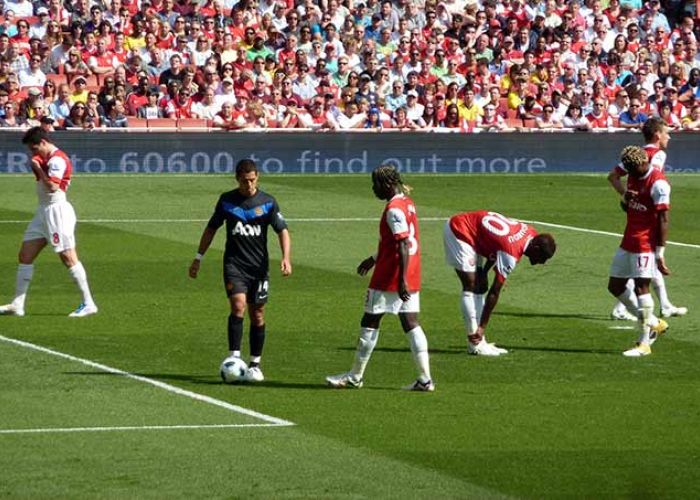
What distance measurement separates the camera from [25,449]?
10.9m

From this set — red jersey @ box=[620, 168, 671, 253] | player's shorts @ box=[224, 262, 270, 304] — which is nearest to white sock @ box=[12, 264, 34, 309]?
player's shorts @ box=[224, 262, 270, 304]

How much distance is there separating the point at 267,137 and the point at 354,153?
1.96m

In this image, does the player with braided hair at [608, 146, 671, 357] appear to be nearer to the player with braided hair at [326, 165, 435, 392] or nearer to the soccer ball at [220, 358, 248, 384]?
the player with braided hair at [326, 165, 435, 392]

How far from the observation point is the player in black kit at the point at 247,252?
524 inches

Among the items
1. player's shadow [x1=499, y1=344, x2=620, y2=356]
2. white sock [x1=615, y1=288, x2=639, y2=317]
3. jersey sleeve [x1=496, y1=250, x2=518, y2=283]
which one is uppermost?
jersey sleeve [x1=496, y1=250, x2=518, y2=283]

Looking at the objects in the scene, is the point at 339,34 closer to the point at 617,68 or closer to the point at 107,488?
A: the point at 617,68

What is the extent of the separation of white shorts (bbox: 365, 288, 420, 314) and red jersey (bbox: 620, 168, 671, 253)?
329cm

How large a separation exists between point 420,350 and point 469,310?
7.05 feet

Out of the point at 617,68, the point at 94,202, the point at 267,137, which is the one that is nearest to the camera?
the point at 94,202

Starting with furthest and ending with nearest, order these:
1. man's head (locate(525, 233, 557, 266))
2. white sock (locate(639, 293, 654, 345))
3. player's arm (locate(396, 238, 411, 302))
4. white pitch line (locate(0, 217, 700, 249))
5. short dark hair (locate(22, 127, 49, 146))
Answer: white pitch line (locate(0, 217, 700, 249))
short dark hair (locate(22, 127, 49, 146))
white sock (locate(639, 293, 654, 345))
man's head (locate(525, 233, 557, 266))
player's arm (locate(396, 238, 411, 302))

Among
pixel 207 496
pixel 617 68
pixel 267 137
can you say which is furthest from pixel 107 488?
pixel 617 68

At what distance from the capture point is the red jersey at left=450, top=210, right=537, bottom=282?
14633mm

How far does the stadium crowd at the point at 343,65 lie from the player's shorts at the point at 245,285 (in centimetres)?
1905

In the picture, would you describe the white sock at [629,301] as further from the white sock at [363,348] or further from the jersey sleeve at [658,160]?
the white sock at [363,348]
